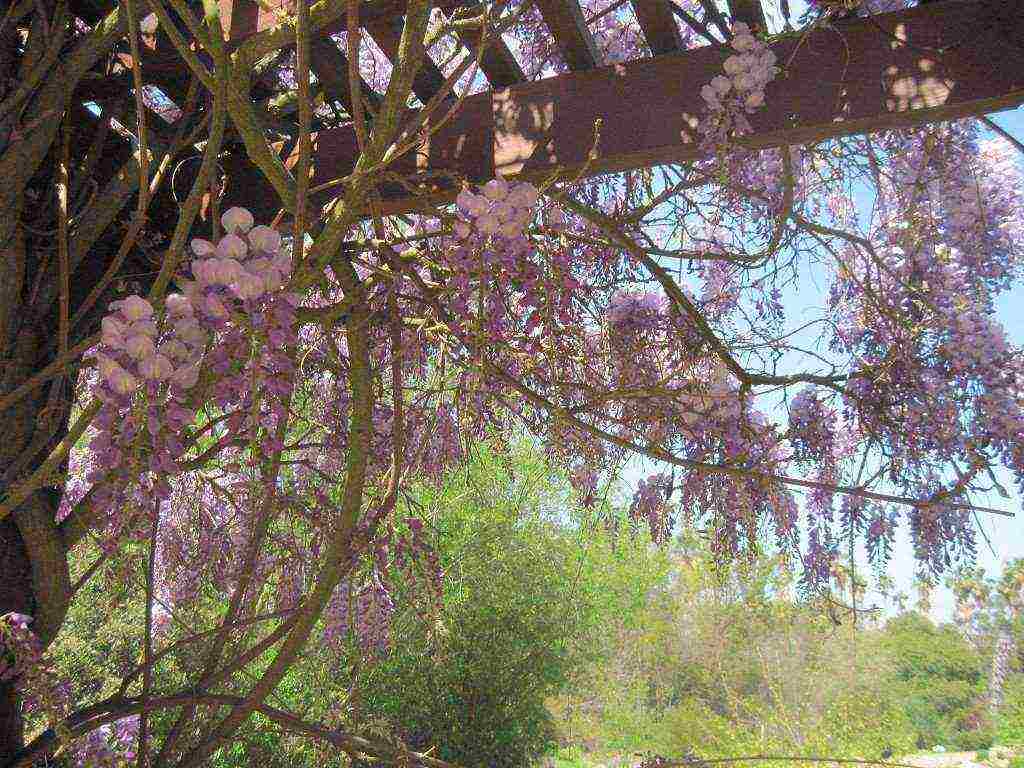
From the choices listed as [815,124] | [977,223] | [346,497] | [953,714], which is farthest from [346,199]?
[953,714]

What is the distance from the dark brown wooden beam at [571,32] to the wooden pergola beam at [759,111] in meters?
0.02

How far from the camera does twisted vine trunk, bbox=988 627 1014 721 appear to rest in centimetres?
719

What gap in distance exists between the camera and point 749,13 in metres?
1.36

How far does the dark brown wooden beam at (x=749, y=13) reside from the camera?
4.42ft

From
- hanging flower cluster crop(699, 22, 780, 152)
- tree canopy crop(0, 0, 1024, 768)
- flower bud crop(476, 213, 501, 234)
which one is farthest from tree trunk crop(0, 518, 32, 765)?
hanging flower cluster crop(699, 22, 780, 152)

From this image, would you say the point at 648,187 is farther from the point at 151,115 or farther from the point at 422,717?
the point at 422,717

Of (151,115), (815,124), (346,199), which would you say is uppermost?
(151,115)

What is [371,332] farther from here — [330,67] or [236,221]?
[236,221]

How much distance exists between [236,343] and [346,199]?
212 mm

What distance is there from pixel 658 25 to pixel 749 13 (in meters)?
0.14

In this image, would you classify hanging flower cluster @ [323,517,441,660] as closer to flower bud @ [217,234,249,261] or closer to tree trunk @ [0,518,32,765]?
tree trunk @ [0,518,32,765]

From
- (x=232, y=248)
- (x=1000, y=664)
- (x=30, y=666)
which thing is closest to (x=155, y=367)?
(x=232, y=248)

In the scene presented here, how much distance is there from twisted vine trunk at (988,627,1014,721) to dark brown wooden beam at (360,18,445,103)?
7.57 meters

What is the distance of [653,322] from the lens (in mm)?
1946
